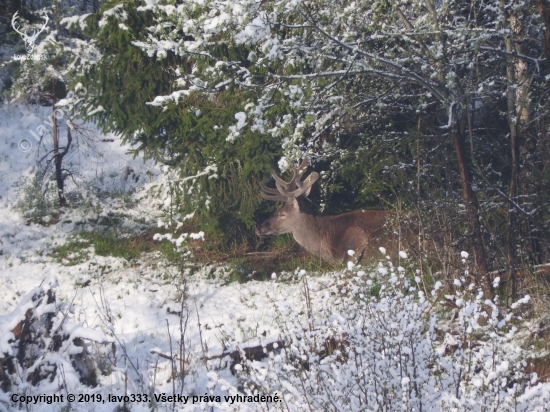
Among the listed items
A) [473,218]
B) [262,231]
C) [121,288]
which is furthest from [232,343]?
[262,231]

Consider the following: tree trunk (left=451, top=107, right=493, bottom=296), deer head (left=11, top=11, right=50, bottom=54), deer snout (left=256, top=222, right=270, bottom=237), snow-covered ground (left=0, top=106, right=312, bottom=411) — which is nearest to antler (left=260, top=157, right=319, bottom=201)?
deer snout (left=256, top=222, right=270, bottom=237)

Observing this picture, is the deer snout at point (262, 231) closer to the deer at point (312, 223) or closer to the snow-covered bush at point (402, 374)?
the deer at point (312, 223)

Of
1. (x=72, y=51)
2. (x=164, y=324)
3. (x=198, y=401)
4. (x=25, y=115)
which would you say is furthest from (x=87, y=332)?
(x=25, y=115)

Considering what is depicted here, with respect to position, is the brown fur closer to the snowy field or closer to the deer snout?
the deer snout

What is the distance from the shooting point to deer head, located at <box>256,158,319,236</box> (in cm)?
862

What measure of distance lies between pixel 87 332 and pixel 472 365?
273cm

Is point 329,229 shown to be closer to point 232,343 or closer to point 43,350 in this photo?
point 232,343

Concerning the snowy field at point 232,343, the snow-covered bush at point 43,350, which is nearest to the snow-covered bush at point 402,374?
the snowy field at point 232,343

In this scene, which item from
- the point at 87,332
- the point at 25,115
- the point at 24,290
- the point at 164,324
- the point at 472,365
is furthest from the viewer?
the point at 25,115

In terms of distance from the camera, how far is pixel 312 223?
28.6 ft

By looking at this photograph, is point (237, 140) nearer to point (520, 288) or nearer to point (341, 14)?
point (341, 14)

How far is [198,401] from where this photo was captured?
15.0ft

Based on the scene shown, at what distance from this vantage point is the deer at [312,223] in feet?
27.5

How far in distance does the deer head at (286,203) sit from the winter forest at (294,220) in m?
0.03
